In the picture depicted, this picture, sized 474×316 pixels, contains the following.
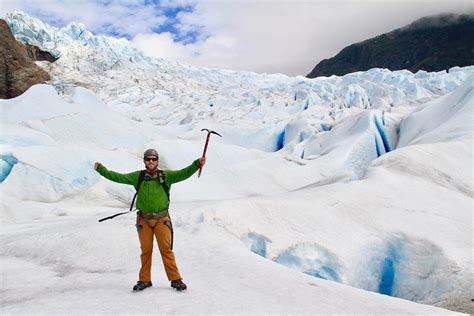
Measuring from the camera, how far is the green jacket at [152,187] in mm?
3695

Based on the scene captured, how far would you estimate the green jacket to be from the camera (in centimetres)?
370

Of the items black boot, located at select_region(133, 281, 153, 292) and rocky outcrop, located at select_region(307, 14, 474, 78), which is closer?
black boot, located at select_region(133, 281, 153, 292)

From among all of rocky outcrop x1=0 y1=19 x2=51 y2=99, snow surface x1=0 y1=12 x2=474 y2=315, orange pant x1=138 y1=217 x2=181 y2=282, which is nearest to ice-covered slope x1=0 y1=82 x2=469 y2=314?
snow surface x1=0 y1=12 x2=474 y2=315

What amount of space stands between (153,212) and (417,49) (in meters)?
137

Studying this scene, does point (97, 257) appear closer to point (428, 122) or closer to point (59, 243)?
point (59, 243)

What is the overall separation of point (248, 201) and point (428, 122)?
46.0ft

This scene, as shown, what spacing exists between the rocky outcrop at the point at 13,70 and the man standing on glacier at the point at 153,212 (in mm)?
34654

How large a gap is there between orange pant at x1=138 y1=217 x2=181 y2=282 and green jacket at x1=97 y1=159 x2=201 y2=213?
0.43 ft

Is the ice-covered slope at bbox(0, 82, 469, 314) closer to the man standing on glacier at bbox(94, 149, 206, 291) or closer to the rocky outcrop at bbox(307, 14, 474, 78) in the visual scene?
the man standing on glacier at bbox(94, 149, 206, 291)

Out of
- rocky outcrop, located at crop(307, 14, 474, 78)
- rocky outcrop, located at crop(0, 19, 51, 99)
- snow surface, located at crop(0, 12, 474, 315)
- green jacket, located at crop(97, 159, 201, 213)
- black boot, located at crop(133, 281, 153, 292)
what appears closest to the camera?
black boot, located at crop(133, 281, 153, 292)

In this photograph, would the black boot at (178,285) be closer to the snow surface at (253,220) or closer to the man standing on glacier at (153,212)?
the man standing on glacier at (153,212)

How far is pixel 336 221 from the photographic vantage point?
767 cm

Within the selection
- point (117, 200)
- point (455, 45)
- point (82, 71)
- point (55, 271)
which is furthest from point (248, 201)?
point (455, 45)

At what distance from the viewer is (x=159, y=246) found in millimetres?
3680
